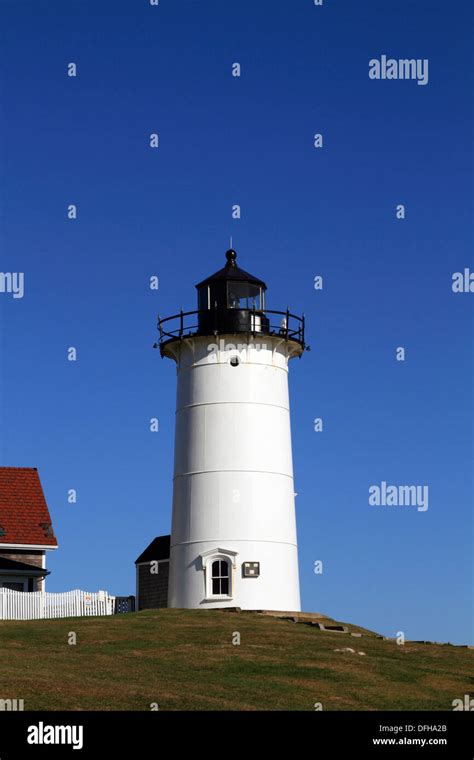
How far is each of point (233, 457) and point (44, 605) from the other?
30.5ft

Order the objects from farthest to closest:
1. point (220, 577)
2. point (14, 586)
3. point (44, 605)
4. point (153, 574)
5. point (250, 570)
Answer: point (153, 574)
point (14, 586)
point (44, 605)
point (220, 577)
point (250, 570)

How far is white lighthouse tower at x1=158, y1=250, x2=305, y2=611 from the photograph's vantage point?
48.1m

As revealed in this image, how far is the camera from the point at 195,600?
159 feet

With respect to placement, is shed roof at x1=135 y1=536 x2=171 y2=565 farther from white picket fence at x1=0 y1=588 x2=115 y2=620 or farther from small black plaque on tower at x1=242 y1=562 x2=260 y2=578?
small black plaque on tower at x1=242 y1=562 x2=260 y2=578

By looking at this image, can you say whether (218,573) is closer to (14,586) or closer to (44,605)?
(44,605)

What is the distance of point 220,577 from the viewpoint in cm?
4800

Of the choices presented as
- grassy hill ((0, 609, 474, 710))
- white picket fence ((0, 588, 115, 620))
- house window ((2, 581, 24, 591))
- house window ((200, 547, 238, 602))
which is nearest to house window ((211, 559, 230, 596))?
house window ((200, 547, 238, 602))

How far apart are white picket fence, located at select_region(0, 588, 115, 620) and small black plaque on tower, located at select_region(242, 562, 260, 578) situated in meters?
6.98

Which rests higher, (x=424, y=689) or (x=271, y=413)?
(x=271, y=413)

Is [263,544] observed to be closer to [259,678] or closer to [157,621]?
[157,621]

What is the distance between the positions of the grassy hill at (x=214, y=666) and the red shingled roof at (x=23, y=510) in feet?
36.6

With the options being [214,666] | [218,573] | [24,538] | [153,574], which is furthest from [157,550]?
[214,666]

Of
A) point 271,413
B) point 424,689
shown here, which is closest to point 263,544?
point 271,413
